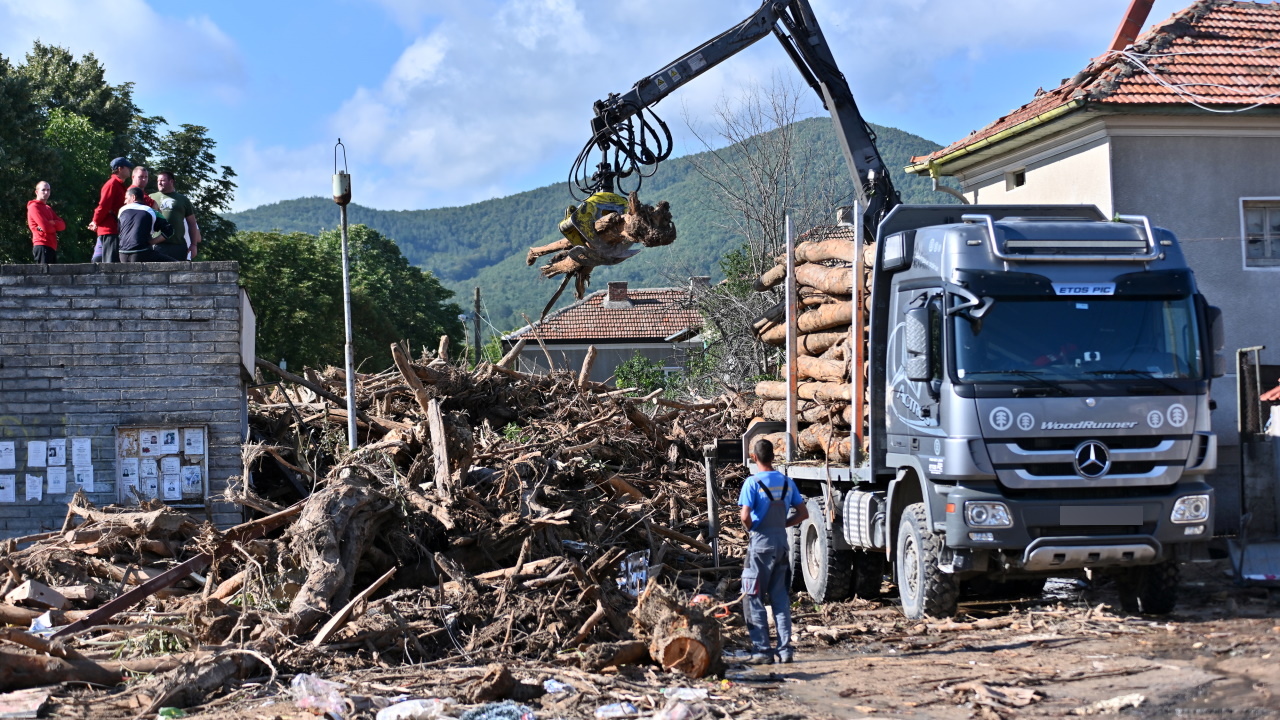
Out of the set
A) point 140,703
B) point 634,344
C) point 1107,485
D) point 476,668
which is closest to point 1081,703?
point 1107,485

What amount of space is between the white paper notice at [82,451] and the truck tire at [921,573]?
7.27 meters

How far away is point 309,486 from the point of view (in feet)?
39.2

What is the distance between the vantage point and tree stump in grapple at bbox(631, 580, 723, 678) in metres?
7.68

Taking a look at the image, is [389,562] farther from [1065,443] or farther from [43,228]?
[1065,443]

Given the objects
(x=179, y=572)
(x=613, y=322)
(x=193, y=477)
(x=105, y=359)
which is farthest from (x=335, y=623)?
(x=613, y=322)

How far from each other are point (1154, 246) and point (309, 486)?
8359 mm

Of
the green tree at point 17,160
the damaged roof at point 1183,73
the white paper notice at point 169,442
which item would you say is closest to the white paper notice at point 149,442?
the white paper notice at point 169,442

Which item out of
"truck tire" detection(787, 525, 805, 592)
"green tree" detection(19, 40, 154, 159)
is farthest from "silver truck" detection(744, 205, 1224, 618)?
"green tree" detection(19, 40, 154, 159)

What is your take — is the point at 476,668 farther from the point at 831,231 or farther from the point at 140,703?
the point at 831,231

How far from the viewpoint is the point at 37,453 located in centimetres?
1039

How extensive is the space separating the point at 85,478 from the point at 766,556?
6.28 metres

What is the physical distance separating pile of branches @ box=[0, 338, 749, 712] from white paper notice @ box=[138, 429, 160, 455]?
578mm

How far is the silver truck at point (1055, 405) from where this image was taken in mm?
8719

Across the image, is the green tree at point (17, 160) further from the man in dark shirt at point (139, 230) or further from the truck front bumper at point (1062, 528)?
the truck front bumper at point (1062, 528)
